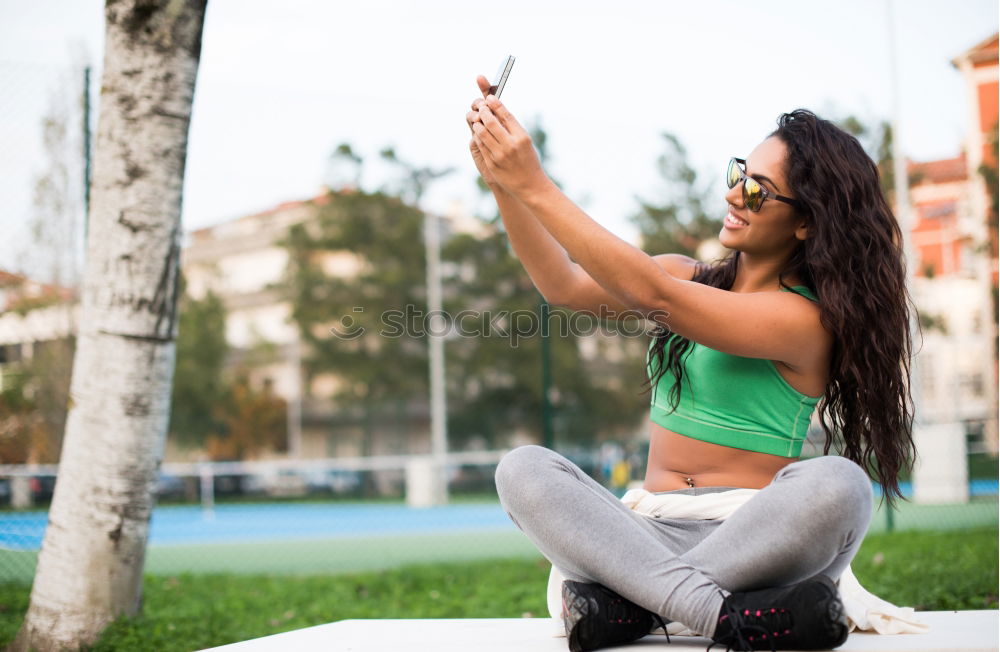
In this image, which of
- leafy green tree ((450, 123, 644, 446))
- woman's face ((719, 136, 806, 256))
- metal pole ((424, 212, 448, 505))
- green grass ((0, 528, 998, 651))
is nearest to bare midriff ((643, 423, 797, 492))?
woman's face ((719, 136, 806, 256))

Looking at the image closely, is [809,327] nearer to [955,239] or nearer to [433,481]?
[955,239]

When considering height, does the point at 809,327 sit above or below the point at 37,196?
below

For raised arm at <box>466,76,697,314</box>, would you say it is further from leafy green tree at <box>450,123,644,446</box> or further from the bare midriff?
leafy green tree at <box>450,123,644,446</box>

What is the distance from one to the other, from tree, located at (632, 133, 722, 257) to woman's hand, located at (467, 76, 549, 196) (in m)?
6.40

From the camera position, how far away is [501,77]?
73.0 inches

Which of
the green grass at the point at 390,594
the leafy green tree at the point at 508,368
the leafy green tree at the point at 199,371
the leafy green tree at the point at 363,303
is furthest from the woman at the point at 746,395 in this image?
the leafy green tree at the point at 199,371

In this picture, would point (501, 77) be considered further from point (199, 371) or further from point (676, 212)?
point (199, 371)

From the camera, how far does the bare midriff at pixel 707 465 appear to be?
1965mm

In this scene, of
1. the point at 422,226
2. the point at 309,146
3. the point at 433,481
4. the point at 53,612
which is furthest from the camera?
the point at 422,226

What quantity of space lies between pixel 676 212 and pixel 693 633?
12.3m

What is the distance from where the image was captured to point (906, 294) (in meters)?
2.04

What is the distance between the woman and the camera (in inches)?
65.0

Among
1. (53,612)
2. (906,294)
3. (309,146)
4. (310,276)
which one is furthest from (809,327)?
(310,276)

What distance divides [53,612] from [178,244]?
128cm
